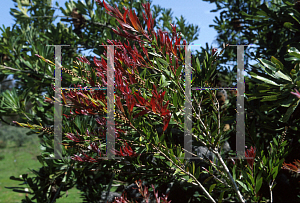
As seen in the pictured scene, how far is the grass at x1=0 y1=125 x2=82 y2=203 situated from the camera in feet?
21.4

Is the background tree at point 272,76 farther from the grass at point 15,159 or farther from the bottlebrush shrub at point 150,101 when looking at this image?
the grass at point 15,159

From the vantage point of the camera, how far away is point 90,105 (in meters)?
1.41

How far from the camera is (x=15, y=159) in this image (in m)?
11.1

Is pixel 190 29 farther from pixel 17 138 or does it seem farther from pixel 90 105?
pixel 17 138

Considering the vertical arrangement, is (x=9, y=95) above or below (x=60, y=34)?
below

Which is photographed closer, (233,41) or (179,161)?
(179,161)

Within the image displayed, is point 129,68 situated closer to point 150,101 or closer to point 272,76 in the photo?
point 150,101

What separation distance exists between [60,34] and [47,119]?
1122 millimetres

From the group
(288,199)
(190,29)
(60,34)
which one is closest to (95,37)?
(60,34)

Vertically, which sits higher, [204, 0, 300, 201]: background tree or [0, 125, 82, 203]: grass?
[204, 0, 300, 201]: background tree

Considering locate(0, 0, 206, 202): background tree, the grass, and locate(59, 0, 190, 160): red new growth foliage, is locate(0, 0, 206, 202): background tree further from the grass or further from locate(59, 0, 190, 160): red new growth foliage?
the grass

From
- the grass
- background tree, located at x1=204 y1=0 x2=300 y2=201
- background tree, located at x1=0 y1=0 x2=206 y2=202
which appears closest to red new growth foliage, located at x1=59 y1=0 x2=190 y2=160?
background tree, located at x1=204 y1=0 x2=300 y2=201

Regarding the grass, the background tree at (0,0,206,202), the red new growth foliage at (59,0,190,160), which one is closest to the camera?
the red new growth foliage at (59,0,190,160)

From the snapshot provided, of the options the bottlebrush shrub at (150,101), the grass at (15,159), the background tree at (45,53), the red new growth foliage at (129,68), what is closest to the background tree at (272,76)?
the bottlebrush shrub at (150,101)
